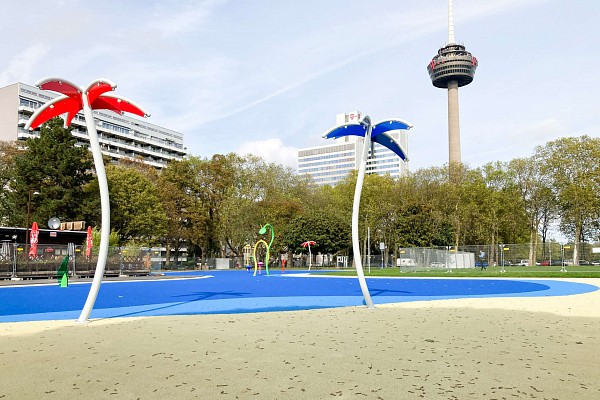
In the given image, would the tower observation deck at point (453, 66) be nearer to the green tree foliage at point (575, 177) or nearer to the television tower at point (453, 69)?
the television tower at point (453, 69)

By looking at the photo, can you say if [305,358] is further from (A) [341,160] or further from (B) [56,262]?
(A) [341,160]

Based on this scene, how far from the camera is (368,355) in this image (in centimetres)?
743

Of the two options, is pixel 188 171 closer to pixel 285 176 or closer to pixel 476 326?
pixel 285 176

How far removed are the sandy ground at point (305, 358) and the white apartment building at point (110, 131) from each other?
220 ft

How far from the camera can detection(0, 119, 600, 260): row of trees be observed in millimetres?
50344

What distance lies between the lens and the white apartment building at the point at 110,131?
81500mm

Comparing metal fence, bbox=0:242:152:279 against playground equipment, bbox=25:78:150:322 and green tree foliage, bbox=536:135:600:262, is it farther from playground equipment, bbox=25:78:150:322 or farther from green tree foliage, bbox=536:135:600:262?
green tree foliage, bbox=536:135:600:262

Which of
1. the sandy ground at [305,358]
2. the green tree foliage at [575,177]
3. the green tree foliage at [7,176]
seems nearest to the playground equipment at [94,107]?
the sandy ground at [305,358]

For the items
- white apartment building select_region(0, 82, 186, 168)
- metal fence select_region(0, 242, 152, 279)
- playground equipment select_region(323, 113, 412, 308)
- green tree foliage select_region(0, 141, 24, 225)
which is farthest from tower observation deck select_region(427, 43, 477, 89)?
playground equipment select_region(323, 113, 412, 308)

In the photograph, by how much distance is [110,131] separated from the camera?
3895 inches


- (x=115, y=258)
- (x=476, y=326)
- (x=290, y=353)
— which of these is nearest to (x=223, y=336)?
(x=290, y=353)

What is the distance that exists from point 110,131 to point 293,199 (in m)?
50.5

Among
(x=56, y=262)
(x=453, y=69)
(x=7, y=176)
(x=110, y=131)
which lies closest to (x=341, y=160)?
(x=453, y=69)

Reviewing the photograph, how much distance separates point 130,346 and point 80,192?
47.2 metres
